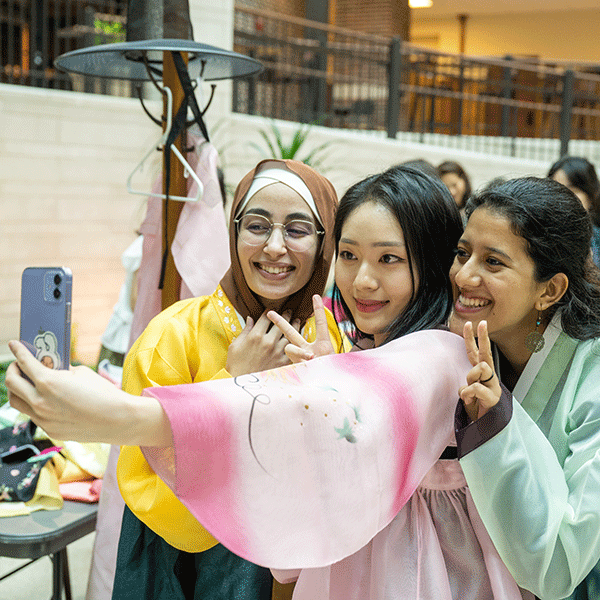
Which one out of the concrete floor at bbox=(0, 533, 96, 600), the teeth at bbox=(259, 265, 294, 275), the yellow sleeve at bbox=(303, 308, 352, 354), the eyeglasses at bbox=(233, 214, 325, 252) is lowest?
the concrete floor at bbox=(0, 533, 96, 600)

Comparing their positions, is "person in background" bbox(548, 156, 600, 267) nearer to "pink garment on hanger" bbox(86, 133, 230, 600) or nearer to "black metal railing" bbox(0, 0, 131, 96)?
"pink garment on hanger" bbox(86, 133, 230, 600)

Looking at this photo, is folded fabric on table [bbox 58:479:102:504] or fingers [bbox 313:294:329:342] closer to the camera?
fingers [bbox 313:294:329:342]

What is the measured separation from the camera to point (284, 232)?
1.41 metres

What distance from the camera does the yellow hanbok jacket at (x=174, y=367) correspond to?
1.22 metres

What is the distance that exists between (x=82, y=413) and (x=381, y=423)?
398mm

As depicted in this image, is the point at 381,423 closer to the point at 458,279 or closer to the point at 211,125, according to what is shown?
the point at 458,279

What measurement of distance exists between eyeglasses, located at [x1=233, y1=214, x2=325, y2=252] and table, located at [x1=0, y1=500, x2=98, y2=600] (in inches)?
39.4

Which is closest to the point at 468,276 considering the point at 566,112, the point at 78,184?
the point at 78,184

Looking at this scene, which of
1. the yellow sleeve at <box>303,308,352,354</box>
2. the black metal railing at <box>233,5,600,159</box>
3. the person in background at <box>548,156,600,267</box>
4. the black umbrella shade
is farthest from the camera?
the black metal railing at <box>233,5,600,159</box>

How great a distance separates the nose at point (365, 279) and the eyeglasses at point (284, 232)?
31cm

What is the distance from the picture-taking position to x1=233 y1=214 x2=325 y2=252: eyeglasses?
1.40 m

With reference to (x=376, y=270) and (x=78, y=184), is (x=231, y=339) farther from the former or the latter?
(x=78, y=184)

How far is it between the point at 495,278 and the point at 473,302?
55mm

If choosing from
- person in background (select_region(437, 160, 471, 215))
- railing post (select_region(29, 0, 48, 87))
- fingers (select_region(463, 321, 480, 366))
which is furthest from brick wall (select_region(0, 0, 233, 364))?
fingers (select_region(463, 321, 480, 366))
